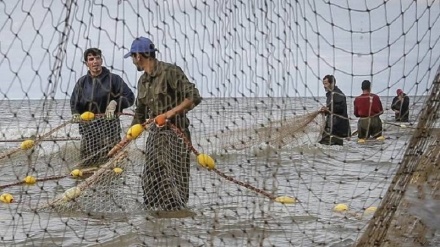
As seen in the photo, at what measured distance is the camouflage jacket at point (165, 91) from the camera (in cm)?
632

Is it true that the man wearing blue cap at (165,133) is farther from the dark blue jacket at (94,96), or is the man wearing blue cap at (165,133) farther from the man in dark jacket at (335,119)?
the man in dark jacket at (335,119)

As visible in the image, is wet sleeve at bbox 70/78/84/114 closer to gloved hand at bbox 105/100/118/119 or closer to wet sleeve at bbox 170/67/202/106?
gloved hand at bbox 105/100/118/119

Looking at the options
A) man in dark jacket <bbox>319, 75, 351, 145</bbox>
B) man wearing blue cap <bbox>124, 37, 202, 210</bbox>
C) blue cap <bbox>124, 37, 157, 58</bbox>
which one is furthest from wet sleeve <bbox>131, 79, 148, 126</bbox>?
man in dark jacket <bbox>319, 75, 351, 145</bbox>

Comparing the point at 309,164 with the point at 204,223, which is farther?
the point at 309,164

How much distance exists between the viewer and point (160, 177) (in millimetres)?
6789

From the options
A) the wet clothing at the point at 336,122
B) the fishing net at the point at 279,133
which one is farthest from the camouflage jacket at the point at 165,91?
the wet clothing at the point at 336,122

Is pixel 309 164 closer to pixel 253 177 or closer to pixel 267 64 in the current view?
pixel 253 177

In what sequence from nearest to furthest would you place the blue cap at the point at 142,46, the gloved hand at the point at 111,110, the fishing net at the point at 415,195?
the fishing net at the point at 415,195, the blue cap at the point at 142,46, the gloved hand at the point at 111,110

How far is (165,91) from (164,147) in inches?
20.3

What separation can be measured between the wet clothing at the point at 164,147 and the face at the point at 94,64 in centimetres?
166

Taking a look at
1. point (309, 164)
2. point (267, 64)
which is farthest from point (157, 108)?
point (309, 164)

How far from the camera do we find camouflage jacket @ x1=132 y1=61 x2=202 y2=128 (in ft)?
20.7

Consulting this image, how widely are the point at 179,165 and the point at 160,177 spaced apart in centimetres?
21

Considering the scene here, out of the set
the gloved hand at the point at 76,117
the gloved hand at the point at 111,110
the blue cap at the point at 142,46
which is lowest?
the gloved hand at the point at 76,117
